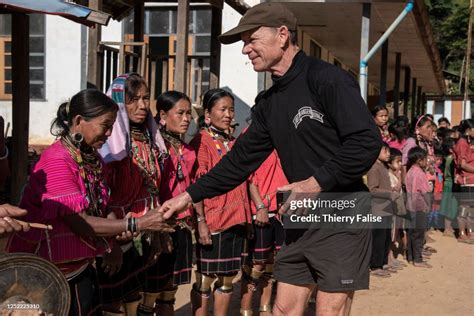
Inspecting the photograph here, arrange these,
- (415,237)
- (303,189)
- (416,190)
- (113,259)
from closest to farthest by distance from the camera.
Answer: (303,189) < (113,259) < (415,237) < (416,190)

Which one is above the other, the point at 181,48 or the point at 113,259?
the point at 181,48

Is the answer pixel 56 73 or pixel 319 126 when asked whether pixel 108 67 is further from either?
pixel 319 126

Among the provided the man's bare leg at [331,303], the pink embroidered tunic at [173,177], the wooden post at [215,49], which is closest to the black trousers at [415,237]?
the wooden post at [215,49]

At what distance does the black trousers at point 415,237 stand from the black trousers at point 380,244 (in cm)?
106

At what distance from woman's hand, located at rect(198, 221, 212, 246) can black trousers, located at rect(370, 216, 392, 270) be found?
3.12 metres

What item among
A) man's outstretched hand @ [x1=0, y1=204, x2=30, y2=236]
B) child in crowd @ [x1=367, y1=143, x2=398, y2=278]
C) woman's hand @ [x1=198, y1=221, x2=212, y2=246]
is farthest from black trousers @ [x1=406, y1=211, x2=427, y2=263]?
man's outstretched hand @ [x1=0, y1=204, x2=30, y2=236]

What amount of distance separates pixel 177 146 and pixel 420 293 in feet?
12.8

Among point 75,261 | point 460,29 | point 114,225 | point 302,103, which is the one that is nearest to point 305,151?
point 302,103

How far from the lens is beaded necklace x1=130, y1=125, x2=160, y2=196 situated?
4668 mm

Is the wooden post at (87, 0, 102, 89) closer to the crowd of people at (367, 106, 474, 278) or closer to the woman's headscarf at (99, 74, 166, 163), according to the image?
the woman's headscarf at (99, 74, 166, 163)

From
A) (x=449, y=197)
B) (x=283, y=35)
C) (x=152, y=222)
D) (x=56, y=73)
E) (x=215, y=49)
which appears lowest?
(x=449, y=197)

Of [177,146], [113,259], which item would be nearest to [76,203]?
[113,259]

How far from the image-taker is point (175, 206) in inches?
163

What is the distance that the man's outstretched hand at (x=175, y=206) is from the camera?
412 centimetres
